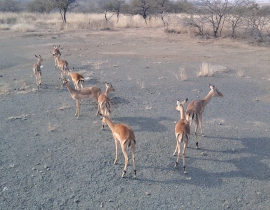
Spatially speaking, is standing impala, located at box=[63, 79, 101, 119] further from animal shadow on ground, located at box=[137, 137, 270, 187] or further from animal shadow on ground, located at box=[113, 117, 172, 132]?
animal shadow on ground, located at box=[137, 137, 270, 187]

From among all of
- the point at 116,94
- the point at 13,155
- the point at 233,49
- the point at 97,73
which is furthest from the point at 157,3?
the point at 13,155

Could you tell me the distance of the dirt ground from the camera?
5844 mm

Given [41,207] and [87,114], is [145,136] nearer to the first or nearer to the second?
[87,114]

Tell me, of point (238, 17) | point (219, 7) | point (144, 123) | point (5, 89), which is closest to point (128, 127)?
point (144, 123)

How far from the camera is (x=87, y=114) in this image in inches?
392

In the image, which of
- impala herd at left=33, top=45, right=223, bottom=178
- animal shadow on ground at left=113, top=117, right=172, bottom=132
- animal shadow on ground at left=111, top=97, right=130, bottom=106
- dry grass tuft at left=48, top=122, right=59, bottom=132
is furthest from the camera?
animal shadow on ground at left=111, top=97, right=130, bottom=106

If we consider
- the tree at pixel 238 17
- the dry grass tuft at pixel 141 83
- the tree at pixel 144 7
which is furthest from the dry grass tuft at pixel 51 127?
the tree at pixel 144 7

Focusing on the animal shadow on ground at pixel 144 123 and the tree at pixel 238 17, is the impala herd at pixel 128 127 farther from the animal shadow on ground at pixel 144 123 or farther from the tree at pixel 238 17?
the tree at pixel 238 17

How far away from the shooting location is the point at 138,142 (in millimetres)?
8039

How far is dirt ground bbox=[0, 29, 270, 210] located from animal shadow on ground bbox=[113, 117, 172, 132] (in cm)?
3

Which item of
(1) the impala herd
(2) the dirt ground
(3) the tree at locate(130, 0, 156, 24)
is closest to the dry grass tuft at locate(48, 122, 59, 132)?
(2) the dirt ground

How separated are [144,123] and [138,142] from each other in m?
1.30

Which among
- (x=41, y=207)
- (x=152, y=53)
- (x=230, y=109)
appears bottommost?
(x=41, y=207)

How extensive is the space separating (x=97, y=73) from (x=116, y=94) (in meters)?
3.42
